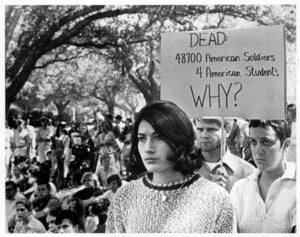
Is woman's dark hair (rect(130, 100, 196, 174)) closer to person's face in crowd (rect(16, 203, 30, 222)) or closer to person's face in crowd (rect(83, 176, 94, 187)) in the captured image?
person's face in crowd (rect(83, 176, 94, 187))

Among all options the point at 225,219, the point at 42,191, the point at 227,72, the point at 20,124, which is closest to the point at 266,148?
the point at 227,72

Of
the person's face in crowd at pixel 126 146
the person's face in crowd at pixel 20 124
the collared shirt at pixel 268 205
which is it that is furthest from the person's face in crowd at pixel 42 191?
the collared shirt at pixel 268 205

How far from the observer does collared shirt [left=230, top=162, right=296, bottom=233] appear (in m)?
3.71

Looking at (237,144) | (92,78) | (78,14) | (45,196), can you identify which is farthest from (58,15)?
(237,144)

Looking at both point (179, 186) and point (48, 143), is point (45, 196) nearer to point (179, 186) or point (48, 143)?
point (48, 143)

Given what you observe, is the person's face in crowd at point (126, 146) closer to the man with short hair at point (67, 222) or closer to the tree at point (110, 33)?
the tree at point (110, 33)

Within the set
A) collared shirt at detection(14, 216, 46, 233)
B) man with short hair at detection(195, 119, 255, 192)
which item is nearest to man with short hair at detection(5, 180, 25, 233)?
collared shirt at detection(14, 216, 46, 233)

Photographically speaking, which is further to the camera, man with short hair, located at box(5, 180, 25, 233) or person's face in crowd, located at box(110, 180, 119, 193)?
man with short hair, located at box(5, 180, 25, 233)

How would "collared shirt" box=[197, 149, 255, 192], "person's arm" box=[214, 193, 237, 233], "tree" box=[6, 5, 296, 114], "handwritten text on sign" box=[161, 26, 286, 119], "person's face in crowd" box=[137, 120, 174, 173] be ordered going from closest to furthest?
"person's arm" box=[214, 193, 237, 233] → "person's face in crowd" box=[137, 120, 174, 173] → "handwritten text on sign" box=[161, 26, 286, 119] → "collared shirt" box=[197, 149, 255, 192] → "tree" box=[6, 5, 296, 114]

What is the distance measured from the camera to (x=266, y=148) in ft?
12.2

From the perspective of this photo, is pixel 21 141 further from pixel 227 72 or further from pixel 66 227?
pixel 227 72

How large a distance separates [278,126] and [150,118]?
0.96 m

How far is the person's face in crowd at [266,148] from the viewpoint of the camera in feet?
12.1

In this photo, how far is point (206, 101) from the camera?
3.64m
